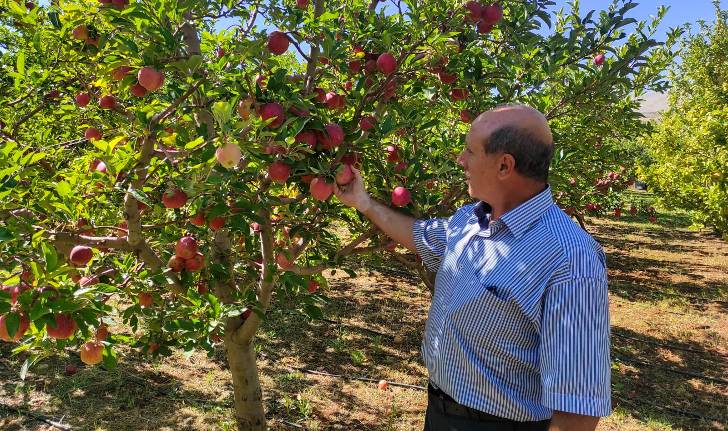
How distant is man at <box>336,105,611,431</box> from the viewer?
1.32 meters

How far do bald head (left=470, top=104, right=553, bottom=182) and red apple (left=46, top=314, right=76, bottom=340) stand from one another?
1.33 metres

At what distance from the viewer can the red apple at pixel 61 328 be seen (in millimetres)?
1525

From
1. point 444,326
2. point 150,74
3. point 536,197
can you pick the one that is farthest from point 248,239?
point 536,197

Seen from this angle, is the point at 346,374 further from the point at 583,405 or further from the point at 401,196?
the point at 583,405

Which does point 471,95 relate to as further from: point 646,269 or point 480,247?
point 646,269

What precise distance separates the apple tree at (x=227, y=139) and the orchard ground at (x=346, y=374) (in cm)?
99

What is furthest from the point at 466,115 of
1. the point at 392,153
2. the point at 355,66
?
the point at 355,66

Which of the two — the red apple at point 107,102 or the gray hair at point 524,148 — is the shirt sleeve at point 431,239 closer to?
the gray hair at point 524,148

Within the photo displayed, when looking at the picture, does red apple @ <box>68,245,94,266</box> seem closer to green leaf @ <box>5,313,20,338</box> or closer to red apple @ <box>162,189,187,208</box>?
red apple @ <box>162,189,187,208</box>

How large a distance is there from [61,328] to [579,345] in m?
1.42

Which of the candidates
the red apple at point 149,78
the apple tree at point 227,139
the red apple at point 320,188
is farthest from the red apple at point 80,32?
the red apple at point 320,188

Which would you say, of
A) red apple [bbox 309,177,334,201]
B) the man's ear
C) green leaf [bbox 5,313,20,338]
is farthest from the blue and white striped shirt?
green leaf [bbox 5,313,20,338]

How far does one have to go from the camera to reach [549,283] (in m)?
1.39

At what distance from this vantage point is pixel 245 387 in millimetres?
2941
